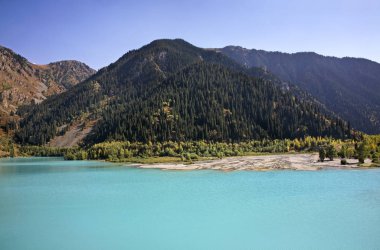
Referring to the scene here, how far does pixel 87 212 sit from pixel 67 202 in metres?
10.6

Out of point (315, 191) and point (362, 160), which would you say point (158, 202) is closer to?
point (315, 191)

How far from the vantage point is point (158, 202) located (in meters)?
59.9

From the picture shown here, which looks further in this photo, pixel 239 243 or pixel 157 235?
pixel 157 235

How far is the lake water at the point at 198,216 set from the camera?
122 ft

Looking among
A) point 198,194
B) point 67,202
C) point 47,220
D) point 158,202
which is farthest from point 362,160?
point 47,220

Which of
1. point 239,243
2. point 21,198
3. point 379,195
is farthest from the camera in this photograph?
point 21,198

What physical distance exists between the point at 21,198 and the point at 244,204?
40303 millimetres

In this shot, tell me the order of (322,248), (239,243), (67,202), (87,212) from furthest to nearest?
(67,202) < (87,212) < (239,243) < (322,248)

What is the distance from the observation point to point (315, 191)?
2559 inches

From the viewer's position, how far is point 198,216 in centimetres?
4853

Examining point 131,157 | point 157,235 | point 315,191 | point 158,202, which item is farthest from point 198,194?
point 131,157

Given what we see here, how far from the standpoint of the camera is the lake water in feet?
122

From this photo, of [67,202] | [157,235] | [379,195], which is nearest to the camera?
[157,235]

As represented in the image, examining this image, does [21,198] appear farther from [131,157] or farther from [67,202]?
[131,157]
